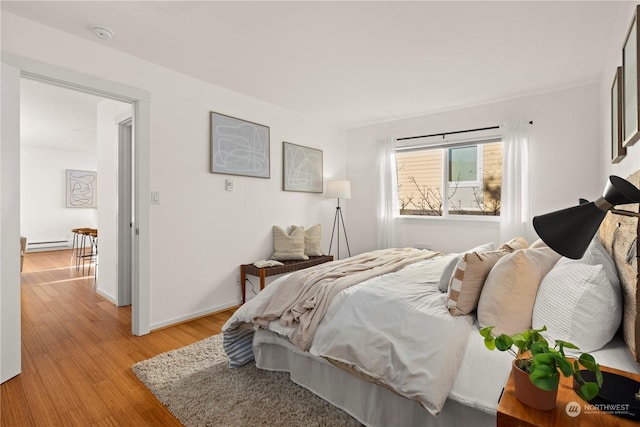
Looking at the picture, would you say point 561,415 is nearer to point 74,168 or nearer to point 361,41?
point 361,41

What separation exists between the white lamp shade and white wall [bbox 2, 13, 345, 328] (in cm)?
89

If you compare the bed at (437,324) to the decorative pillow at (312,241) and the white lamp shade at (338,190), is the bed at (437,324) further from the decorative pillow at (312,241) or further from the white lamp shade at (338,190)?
the white lamp shade at (338,190)

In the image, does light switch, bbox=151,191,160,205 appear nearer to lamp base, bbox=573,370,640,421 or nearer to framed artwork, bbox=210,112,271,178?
framed artwork, bbox=210,112,271,178

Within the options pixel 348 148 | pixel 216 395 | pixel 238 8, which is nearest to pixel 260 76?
pixel 238 8

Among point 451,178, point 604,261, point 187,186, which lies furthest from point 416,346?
point 451,178

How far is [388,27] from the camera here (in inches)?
96.4

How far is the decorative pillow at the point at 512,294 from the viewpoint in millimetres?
1525

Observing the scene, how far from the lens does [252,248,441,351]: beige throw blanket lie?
198cm

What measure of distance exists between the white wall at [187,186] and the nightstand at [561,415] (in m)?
3.04

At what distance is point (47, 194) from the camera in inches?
319

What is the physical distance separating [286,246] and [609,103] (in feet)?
11.5

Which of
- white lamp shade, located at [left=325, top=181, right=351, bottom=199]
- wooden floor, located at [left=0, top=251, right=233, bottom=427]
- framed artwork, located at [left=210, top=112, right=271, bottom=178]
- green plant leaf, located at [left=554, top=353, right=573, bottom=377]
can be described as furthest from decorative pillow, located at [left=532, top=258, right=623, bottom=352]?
white lamp shade, located at [left=325, top=181, right=351, bottom=199]

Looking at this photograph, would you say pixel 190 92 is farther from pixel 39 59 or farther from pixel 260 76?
pixel 39 59

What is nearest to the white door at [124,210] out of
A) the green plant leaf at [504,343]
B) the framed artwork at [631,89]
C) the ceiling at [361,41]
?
the ceiling at [361,41]
